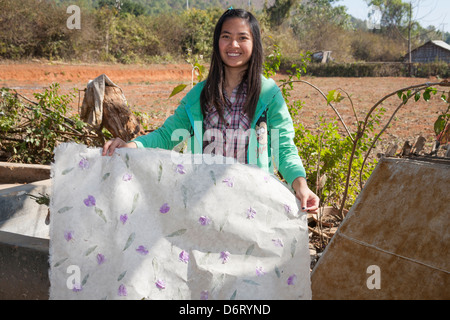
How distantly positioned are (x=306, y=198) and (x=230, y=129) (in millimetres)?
505

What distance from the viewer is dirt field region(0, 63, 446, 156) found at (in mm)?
9953

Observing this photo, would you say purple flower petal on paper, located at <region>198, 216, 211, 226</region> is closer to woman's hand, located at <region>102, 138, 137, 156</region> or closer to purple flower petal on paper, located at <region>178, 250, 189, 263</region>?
purple flower petal on paper, located at <region>178, 250, 189, 263</region>

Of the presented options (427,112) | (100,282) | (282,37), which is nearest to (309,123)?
(427,112)

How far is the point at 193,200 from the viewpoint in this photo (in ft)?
4.83

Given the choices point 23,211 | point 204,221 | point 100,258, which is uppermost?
point 204,221

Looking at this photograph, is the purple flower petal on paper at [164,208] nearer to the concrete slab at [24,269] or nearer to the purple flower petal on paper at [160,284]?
the purple flower petal on paper at [160,284]

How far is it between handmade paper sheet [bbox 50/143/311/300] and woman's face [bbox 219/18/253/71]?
0.53m

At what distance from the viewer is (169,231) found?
1.46m

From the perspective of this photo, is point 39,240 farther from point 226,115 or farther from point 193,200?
point 226,115

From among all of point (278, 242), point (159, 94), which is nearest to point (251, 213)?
Result: point (278, 242)

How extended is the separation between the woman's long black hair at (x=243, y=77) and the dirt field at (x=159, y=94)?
17.7 ft

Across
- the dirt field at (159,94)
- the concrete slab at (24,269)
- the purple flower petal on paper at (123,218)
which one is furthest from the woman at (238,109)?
the dirt field at (159,94)

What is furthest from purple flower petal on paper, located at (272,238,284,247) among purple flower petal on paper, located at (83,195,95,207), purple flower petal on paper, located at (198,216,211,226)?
purple flower petal on paper, located at (83,195,95,207)

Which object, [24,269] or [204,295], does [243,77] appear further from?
[24,269]
